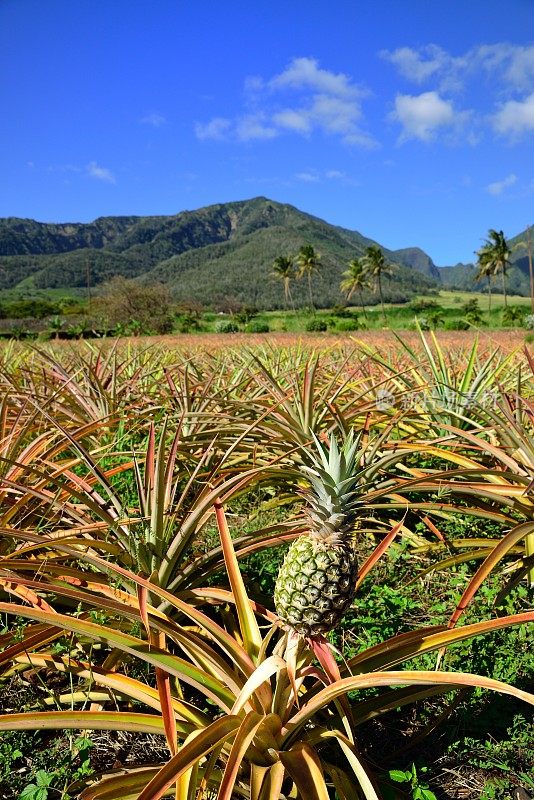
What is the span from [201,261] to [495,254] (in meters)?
95.4

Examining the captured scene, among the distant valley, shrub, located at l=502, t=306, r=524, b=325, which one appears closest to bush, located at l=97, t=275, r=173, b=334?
shrub, located at l=502, t=306, r=524, b=325

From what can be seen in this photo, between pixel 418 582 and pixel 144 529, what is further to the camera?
pixel 418 582

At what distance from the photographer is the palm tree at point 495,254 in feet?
149

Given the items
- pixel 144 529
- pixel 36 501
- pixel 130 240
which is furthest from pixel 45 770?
pixel 130 240

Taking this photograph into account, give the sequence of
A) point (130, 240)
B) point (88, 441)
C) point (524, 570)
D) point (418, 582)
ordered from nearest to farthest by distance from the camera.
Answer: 1. point (524, 570)
2. point (418, 582)
3. point (88, 441)
4. point (130, 240)

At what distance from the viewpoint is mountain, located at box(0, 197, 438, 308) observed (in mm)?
101188

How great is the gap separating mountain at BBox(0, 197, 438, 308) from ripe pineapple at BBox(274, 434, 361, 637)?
273ft

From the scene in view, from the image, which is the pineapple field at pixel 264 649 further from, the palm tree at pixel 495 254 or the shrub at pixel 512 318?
the palm tree at pixel 495 254

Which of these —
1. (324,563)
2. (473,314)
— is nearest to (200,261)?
(473,314)

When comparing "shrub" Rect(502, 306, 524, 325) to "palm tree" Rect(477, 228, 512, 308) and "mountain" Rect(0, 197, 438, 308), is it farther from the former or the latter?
"mountain" Rect(0, 197, 438, 308)

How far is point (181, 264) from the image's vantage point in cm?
13088

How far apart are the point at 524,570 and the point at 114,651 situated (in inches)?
58.6

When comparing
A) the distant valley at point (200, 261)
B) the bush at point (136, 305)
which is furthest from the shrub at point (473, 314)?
the distant valley at point (200, 261)

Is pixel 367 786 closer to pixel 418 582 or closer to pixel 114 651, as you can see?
pixel 114 651
